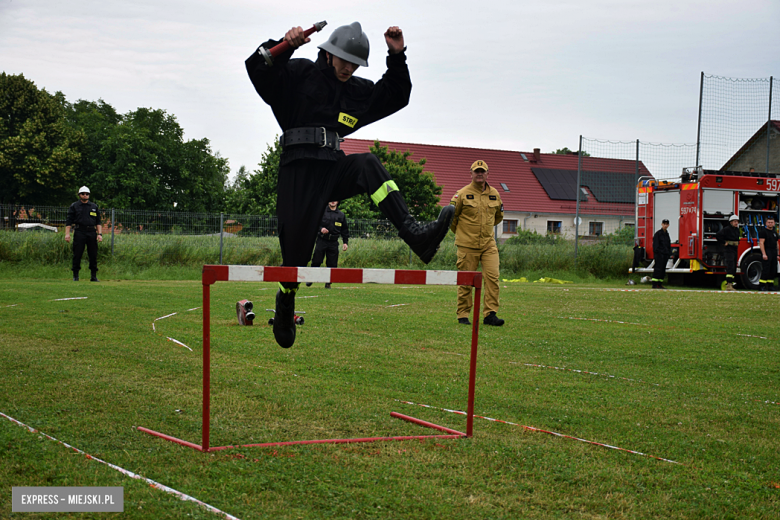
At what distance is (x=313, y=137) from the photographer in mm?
4145

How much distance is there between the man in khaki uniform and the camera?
29.2ft

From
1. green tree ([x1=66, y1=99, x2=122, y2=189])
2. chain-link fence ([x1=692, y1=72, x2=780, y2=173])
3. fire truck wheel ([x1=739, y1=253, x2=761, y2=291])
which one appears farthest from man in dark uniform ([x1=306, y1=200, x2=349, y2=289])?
green tree ([x1=66, y1=99, x2=122, y2=189])

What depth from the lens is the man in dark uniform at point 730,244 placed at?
1711 centimetres

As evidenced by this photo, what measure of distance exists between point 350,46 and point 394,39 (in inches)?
11.4

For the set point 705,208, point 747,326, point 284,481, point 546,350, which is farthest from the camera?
point 705,208

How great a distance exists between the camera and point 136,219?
64.4 feet

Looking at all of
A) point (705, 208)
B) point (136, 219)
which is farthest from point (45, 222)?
point (705, 208)

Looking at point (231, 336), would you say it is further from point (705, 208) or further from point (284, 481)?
point (705, 208)

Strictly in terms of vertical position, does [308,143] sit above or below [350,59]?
below

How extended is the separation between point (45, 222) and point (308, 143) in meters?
18.1

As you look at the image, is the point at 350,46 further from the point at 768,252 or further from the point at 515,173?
the point at 515,173

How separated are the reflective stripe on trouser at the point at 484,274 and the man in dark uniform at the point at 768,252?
11515 millimetres

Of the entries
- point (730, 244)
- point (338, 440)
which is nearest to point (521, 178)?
point (730, 244)

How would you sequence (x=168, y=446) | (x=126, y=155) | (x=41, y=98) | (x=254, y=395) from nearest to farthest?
(x=168, y=446), (x=254, y=395), (x=41, y=98), (x=126, y=155)
